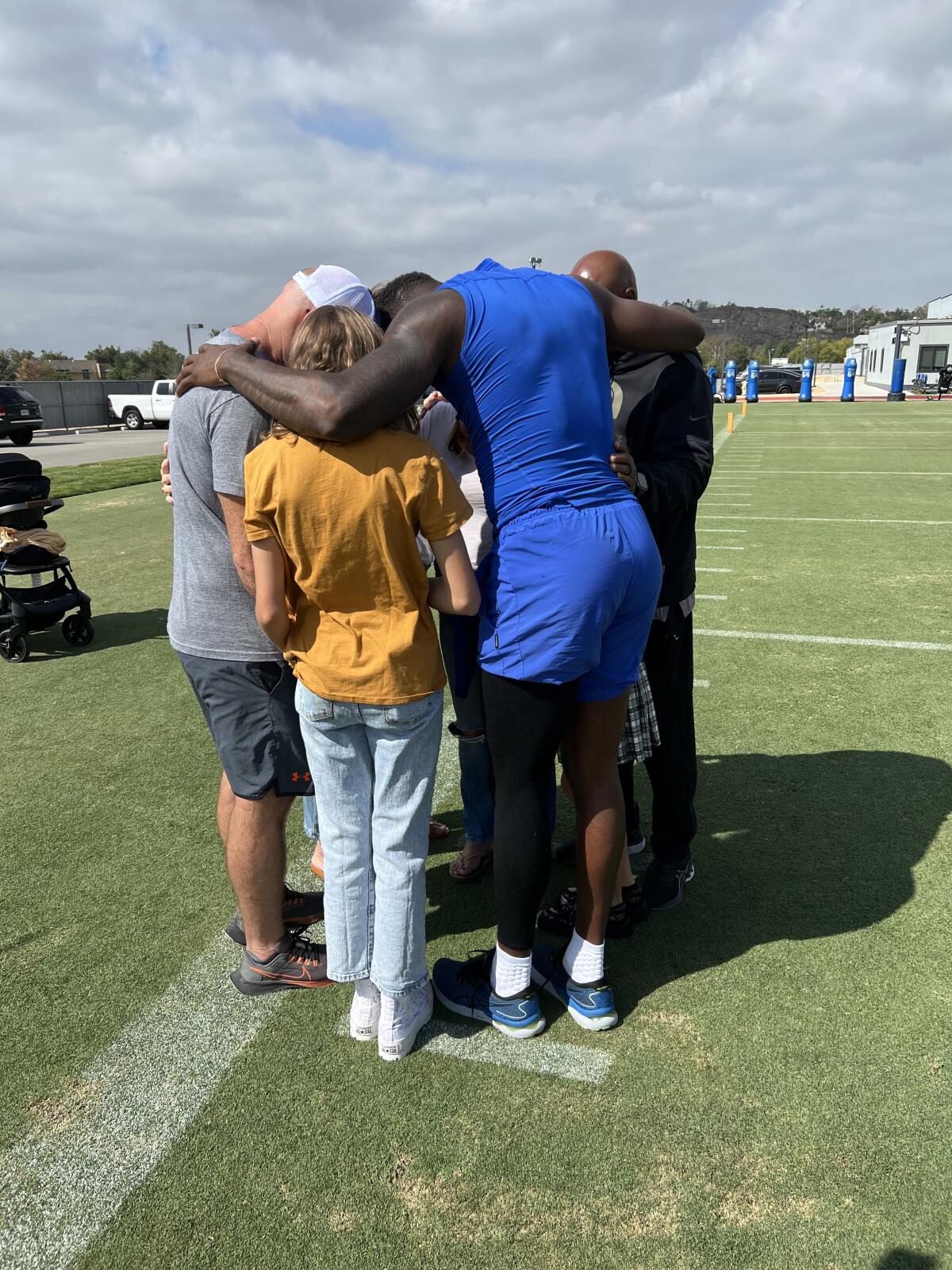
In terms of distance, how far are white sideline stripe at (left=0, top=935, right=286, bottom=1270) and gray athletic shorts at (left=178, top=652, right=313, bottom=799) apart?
63 centimetres

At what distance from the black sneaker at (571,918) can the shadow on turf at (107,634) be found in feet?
13.4

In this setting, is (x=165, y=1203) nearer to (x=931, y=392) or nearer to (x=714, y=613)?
(x=714, y=613)

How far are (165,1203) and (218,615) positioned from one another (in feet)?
4.29

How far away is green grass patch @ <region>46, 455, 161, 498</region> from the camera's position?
583 inches

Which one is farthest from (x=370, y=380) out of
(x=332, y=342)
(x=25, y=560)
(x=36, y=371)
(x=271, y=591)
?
(x=36, y=371)

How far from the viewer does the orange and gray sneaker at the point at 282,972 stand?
95.9 inches

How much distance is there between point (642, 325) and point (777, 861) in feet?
6.41

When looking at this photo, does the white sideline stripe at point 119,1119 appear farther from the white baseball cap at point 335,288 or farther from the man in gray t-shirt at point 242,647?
the white baseball cap at point 335,288

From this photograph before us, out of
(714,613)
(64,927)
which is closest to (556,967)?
(64,927)

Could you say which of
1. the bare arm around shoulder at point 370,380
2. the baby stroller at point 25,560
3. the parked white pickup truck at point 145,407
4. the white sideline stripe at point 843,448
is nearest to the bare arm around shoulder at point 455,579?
the bare arm around shoulder at point 370,380

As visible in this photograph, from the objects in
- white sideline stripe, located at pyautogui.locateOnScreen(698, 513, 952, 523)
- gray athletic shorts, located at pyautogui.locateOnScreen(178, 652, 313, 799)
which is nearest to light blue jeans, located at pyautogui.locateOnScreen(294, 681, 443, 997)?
gray athletic shorts, located at pyautogui.locateOnScreen(178, 652, 313, 799)

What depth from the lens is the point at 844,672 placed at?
4895mm

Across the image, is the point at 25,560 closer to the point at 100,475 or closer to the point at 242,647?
the point at 242,647

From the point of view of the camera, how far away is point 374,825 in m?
2.14
